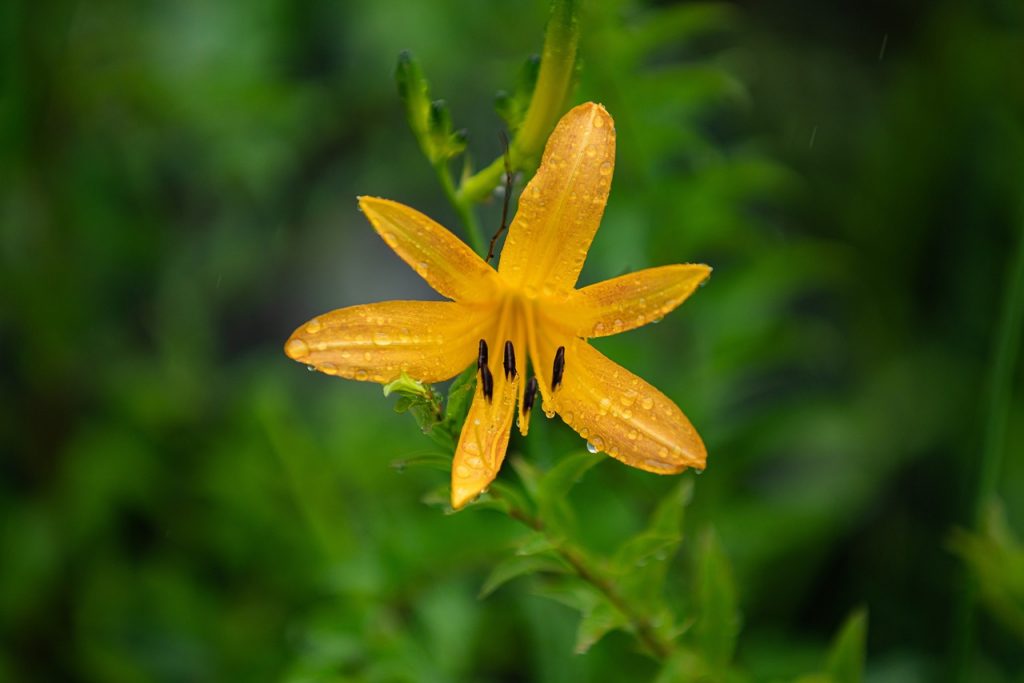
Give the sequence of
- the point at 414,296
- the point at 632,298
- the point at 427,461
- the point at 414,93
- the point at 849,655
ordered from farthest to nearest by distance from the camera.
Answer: the point at 414,296
the point at 849,655
the point at 414,93
the point at 632,298
the point at 427,461

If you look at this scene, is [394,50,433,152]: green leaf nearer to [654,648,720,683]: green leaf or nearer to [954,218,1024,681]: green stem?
[654,648,720,683]: green leaf

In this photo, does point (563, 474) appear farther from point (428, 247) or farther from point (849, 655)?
point (849, 655)

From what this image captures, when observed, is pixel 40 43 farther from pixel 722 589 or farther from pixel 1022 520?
pixel 1022 520

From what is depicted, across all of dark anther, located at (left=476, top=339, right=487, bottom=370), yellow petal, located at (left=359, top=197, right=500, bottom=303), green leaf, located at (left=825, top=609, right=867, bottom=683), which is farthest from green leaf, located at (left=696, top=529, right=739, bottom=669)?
yellow petal, located at (left=359, top=197, right=500, bottom=303)

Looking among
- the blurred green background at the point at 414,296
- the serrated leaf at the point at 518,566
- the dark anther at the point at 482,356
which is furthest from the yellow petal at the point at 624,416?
the blurred green background at the point at 414,296

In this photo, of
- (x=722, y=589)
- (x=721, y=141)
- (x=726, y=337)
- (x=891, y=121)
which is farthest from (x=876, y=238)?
(x=722, y=589)

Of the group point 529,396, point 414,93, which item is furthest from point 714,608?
point 414,93
